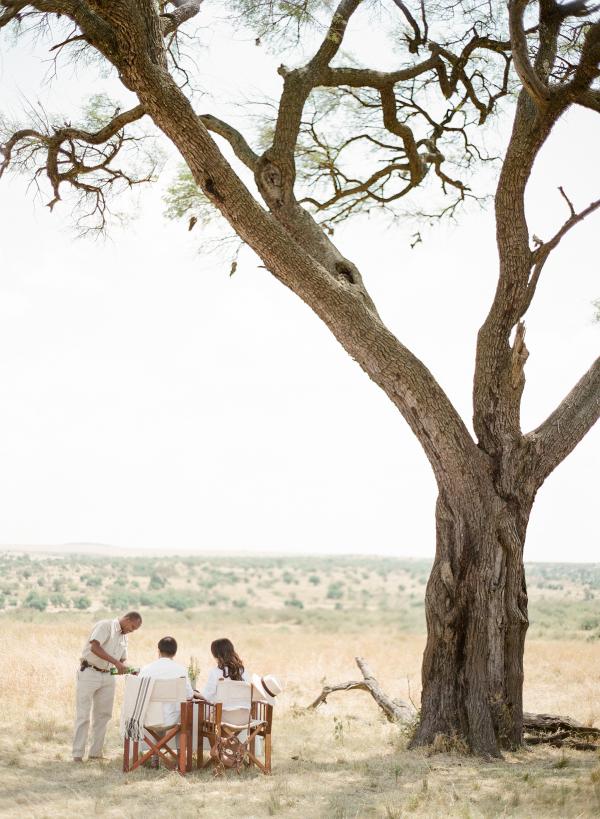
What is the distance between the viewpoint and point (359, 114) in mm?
10961

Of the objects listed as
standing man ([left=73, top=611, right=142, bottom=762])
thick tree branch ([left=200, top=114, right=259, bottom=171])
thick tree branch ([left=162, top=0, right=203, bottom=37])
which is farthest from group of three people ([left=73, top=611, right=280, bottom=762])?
thick tree branch ([left=162, top=0, right=203, bottom=37])

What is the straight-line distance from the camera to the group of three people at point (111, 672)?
7.24 m

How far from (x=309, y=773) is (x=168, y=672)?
143 cm

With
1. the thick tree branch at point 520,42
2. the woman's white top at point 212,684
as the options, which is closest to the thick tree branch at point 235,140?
the thick tree branch at point 520,42

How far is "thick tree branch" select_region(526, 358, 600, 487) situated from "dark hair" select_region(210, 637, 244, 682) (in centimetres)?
340

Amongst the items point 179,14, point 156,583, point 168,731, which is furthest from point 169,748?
point 156,583

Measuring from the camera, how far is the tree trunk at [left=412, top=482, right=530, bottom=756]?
7832 mm

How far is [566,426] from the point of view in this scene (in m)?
8.58

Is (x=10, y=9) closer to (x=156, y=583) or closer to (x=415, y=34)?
(x=415, y=34)

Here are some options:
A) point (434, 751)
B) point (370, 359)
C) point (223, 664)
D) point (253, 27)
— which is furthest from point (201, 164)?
point (434, 751)

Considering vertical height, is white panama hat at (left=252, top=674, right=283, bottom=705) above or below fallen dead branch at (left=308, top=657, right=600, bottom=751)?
above

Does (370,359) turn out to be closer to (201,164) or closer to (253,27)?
(201,164)

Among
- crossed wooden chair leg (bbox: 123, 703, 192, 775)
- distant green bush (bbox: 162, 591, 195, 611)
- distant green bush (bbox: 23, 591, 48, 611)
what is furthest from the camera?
distant green bush (bbox: 162, 591, 195, 611)

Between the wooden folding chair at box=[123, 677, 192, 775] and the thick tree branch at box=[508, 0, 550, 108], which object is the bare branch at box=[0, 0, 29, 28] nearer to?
the thick tree branch at box=[508, 0, 550, 108]
